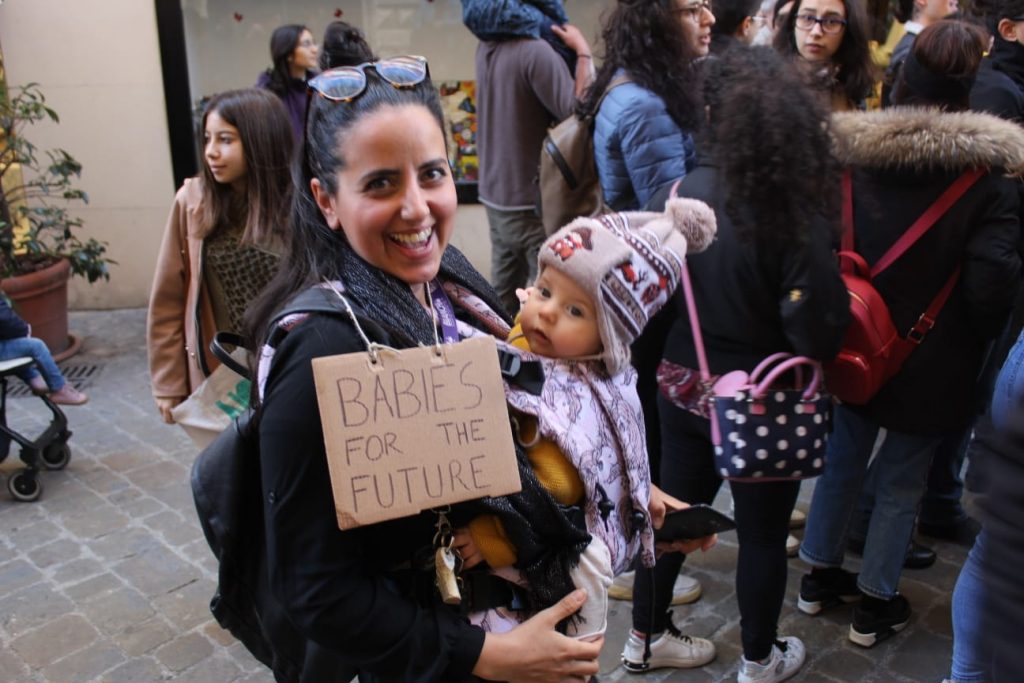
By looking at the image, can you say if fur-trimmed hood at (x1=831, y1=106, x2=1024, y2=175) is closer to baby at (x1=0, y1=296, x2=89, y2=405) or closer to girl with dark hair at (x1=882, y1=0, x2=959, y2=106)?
girl with dark hair at (x1=882, y1=0, x2=959, y2=106)

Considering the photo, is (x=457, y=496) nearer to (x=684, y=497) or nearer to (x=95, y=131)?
(x=684, y=497)

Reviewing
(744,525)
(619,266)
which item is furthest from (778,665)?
(619,266)

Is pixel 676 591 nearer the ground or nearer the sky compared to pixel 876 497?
nearer the ground

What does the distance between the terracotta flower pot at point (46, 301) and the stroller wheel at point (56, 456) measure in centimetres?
182

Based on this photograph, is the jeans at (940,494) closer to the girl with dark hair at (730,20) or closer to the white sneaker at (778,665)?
the white sneaker at (778,665)

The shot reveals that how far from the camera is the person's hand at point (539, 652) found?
1.56m

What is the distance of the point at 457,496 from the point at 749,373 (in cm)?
164

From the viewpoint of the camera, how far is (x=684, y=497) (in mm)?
3160

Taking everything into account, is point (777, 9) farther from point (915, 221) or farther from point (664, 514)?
point (664, 514)

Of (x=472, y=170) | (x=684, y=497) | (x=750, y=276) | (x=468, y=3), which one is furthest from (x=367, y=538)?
(x=472, y=170)

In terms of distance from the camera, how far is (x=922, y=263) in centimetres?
298

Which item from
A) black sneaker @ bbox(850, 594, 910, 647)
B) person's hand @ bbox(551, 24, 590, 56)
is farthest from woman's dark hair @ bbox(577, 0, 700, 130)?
black sneaker @ bbox(850, 594, 910, 647)

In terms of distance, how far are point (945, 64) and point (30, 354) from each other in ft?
14.4

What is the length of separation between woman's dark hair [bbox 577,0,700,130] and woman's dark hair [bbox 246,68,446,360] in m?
2.13
